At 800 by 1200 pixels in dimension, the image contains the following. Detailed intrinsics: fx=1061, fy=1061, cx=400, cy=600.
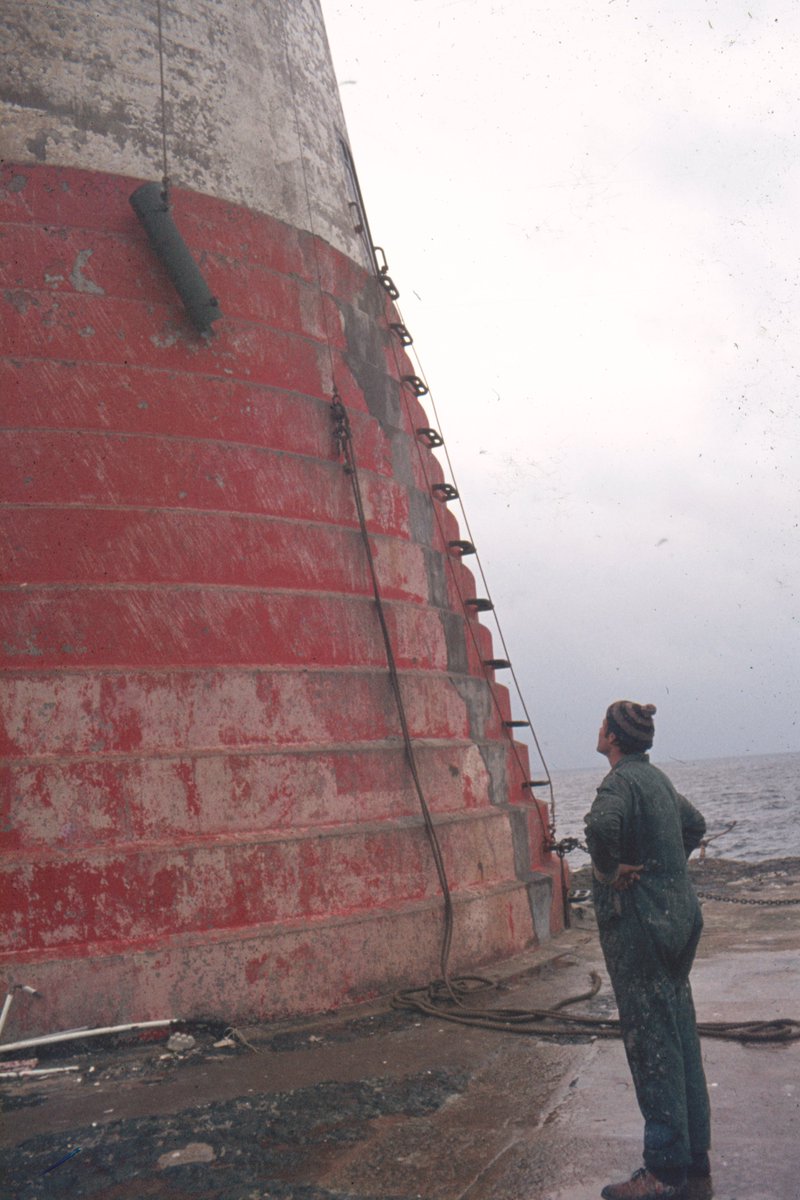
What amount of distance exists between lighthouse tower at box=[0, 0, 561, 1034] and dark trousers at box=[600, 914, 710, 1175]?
3.43 m

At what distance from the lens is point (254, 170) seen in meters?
9.08

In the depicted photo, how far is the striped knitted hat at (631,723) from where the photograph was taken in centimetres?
441

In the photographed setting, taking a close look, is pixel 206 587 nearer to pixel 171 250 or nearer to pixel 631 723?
pixel 171 250

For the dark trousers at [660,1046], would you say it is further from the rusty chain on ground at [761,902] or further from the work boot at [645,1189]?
the rusty chain on ground at [761,902]

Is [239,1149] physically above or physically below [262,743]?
below

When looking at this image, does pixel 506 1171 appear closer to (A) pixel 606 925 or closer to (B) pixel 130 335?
(A) pixel 606 925

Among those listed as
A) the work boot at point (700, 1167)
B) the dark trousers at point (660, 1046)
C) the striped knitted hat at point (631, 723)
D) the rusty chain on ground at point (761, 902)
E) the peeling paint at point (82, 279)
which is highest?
the peeling paint at point (82, 279)

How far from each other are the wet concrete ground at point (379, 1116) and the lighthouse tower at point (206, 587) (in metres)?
0.67

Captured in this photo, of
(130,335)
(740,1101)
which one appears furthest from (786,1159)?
(130,335)

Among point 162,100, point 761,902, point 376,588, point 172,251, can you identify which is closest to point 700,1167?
point 376,588

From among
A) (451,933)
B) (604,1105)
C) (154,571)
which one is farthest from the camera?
(451,933)

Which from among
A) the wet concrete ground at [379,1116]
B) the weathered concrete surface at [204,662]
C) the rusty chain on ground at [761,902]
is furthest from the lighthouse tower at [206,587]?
the rusty chain on ground at [761,902]

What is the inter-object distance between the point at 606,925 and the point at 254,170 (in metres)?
7.26

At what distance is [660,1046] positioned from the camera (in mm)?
3945
